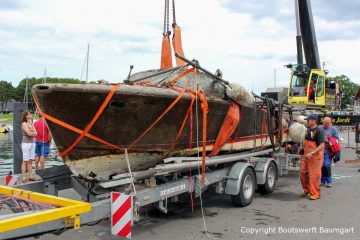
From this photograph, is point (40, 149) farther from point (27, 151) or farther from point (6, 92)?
point (6, 92)

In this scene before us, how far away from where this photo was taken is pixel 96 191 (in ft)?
17.8

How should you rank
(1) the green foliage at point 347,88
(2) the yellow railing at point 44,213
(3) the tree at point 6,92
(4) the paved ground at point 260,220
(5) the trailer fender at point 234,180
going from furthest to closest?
(3) the tree at point 6,92 → (1) the green foliage at point 347,88 → (5) the trailer fender at point 234,180 → (4) the paved ground at point 260,220 → (2) the yellow railing at point 44,213

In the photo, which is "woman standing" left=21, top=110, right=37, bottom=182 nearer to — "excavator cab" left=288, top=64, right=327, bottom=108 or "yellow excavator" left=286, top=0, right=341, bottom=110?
"yellow excavator" left=286, top=0, right=341, bottom=110

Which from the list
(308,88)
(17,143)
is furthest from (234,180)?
(308,88)

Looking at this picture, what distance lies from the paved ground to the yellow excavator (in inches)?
367

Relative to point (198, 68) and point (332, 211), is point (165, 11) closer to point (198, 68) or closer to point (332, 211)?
point (198, 68)

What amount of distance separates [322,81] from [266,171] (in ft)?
34.7

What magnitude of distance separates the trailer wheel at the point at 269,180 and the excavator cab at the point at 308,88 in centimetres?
926

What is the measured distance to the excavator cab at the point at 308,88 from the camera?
17.1m

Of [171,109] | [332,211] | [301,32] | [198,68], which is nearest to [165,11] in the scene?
[198,68]

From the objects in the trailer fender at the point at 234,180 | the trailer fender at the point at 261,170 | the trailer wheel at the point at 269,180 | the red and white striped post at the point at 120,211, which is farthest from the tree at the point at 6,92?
the red and white striped post at the point at 120,211

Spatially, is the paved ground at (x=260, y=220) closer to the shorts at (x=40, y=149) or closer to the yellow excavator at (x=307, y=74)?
the shorts at (x=40, y=149)

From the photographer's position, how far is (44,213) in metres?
3.76

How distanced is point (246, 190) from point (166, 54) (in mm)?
2913
